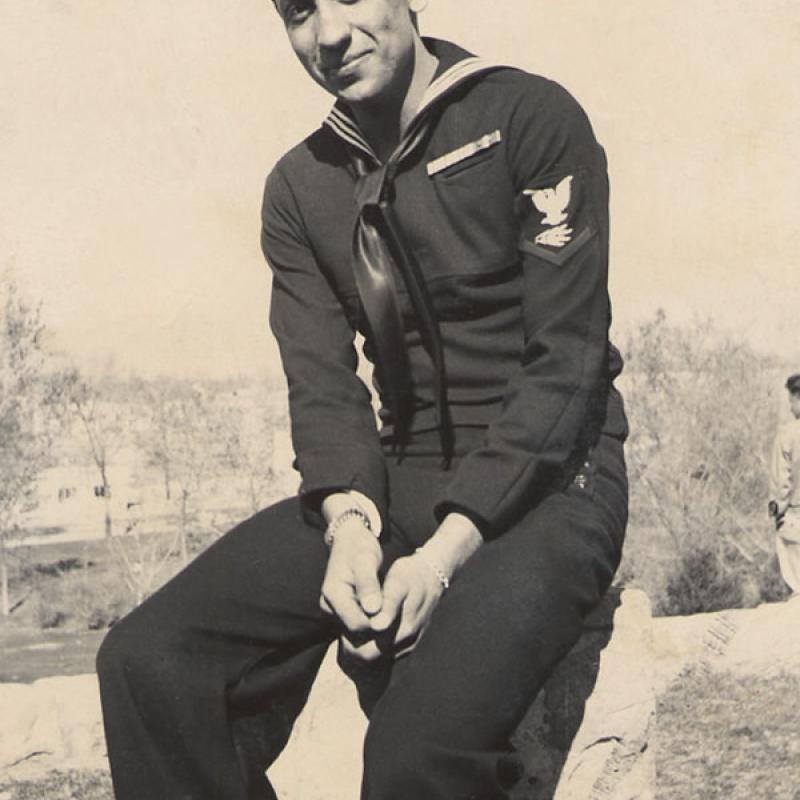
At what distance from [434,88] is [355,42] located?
133 mm

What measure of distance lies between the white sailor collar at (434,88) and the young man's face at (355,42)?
0.05m

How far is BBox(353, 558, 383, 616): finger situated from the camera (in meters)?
1.75

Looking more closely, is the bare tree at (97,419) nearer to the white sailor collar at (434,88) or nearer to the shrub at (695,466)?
the shrub at (695,466)

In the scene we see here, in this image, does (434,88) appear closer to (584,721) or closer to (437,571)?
(437,571)

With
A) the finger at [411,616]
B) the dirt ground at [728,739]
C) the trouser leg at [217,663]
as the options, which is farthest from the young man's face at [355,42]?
the dirt ground at [728,739]

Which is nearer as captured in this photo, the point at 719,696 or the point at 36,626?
the point at 719,696

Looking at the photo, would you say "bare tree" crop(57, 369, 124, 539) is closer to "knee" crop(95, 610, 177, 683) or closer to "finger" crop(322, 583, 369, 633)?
"knee" crop(95, 610, 177, 683)

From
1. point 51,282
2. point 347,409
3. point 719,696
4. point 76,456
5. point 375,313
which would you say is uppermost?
point 375,313

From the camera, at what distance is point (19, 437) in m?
10.5

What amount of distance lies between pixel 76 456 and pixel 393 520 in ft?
29.5

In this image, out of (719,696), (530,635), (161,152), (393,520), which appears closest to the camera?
(530,635)

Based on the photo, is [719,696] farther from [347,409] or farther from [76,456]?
[76,456]

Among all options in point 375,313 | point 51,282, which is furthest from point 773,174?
point 375,313

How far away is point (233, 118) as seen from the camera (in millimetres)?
10828
